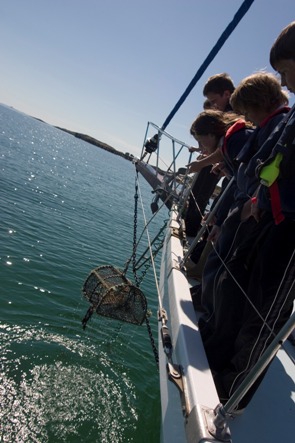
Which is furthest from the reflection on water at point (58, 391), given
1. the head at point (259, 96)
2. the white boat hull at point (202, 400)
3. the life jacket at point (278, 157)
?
the head at point (259, 96)

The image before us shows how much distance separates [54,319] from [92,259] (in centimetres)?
526

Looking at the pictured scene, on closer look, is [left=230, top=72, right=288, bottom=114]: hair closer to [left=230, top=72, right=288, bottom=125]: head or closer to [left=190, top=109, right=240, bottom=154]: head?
[left=230, top=72, right=288, bottom=125]: head

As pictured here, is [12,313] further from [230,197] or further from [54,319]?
[230,197]

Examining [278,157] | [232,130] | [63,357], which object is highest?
[232,130]

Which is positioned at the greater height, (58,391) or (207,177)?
(207,177)

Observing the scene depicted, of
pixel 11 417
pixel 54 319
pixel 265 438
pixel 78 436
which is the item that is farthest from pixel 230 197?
pixel 54 319

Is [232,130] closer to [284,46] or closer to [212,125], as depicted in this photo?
[212,125]

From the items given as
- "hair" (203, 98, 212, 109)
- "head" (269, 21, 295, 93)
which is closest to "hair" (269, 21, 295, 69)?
"head" (269, 21, 295, 93)

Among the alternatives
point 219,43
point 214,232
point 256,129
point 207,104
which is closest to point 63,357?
point 214,232

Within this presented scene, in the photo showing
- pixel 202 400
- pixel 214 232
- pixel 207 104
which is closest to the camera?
pixel 202 400

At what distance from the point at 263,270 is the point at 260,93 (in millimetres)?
1274

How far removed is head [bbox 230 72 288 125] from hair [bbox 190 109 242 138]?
1.10 metres

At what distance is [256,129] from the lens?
2678 mm

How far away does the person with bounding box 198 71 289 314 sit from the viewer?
8.42ft
